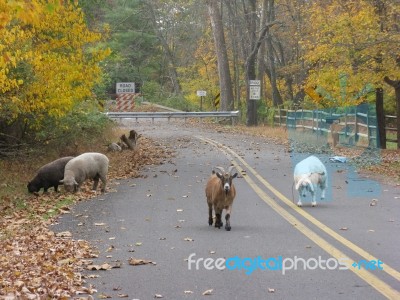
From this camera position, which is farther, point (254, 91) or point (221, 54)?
point (221, 54)

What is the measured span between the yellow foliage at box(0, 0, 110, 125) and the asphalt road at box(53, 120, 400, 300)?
306 cm

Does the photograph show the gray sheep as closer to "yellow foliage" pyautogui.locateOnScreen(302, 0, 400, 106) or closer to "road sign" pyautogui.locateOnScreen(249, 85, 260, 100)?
"yellow foliage" pyautogui.locateOnScreen(302, 0, 400, 106)

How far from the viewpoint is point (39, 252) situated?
34.9 feet

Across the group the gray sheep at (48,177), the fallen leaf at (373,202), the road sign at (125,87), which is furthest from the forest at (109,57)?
the fallen leaf at (373,202)

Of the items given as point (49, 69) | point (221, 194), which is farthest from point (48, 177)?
point (221, 194)

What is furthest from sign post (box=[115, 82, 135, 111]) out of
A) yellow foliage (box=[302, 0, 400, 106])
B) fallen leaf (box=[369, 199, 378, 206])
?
fallen leaf (box=[369, 199, 378, 206])

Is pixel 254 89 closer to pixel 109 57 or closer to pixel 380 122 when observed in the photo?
pixel 380 122

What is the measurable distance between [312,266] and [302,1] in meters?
40.5

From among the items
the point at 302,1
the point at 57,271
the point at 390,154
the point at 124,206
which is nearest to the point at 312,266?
the point at 57,271

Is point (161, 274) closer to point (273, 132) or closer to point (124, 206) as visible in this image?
point (124, 206)

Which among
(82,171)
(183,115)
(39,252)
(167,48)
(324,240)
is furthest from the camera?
(167,48)

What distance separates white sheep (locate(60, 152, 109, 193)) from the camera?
17.9m

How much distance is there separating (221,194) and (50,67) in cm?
981

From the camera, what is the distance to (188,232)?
1195 centimetres
